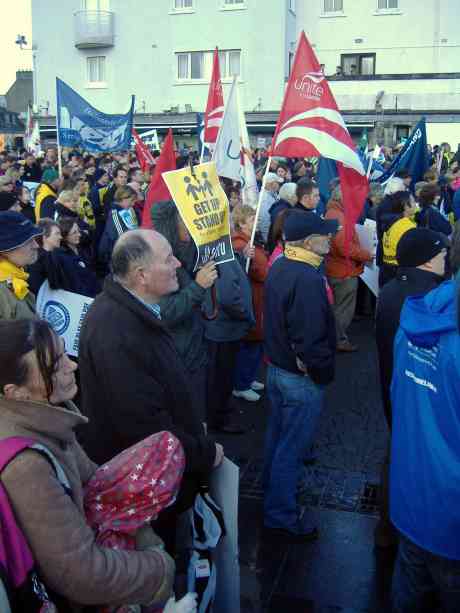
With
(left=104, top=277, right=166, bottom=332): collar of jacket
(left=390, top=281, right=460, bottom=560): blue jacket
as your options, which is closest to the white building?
(left=104, top=277, right=166, bottom=332): collar of jacket

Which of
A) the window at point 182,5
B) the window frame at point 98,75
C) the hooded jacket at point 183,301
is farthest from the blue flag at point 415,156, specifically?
the window frame at point 98,75

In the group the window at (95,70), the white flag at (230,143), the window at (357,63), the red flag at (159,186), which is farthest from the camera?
the window at (95,70)

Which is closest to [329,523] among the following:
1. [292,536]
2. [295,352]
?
[292,536]

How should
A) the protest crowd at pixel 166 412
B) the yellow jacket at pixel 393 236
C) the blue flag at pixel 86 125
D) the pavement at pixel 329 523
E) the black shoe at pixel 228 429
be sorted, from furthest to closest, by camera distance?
1. the blue flag at pixel 86 125
2. the yellow jacket at pixel 393 236
3. the black shoe at pixel 228 429
4. the pavement at pixel 329 523
5. the protest crowd at pixel 166 412

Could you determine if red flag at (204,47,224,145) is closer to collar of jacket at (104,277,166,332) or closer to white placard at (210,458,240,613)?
collar of jacket at (104,277,166,332)

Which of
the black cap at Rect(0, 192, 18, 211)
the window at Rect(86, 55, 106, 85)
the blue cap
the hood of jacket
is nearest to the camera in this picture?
the hood of jacket

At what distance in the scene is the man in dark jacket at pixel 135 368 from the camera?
2881 mm

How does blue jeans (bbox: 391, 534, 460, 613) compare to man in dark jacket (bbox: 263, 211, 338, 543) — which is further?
man in dark jacket (bbox: 263, 211, 338, 543)

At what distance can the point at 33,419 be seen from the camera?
2098 mm

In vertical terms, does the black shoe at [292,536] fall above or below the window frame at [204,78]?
below

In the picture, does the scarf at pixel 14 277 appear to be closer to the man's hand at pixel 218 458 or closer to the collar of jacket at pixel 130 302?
the collar of jacket at pixel 130 302

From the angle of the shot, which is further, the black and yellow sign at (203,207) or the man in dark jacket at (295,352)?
the black and yellow sign at (203,207)

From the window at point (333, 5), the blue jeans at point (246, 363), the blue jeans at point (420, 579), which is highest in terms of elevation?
the window at point (333, 5)

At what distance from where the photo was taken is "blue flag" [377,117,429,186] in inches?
465
